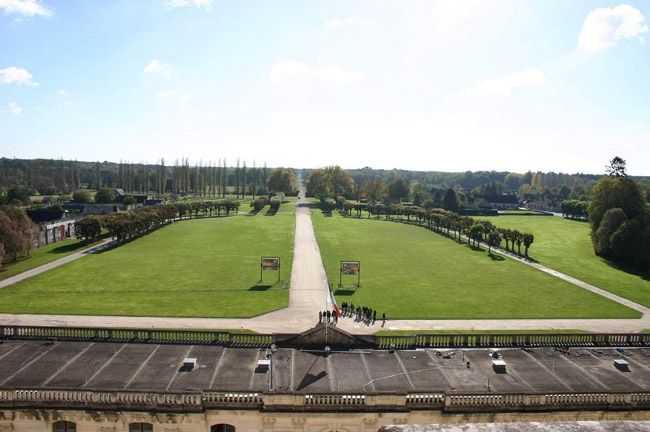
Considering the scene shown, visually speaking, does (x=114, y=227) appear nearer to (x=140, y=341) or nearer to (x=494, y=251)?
(x=140, y=341)

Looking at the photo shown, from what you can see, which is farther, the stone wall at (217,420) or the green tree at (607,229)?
the green tree at (607,229)

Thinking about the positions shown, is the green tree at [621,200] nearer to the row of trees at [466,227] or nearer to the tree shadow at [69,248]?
the row of trees at [466,227]

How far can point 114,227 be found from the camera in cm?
8112

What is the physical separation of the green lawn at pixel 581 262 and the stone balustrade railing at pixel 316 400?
42946 millimetres

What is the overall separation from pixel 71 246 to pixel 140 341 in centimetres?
6593

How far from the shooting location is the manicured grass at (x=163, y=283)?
45.1 m

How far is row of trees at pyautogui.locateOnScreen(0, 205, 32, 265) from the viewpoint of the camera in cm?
6356

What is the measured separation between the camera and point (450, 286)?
5734 centimetres

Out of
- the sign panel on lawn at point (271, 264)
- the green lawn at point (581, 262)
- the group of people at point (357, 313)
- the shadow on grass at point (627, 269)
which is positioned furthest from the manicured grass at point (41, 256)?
the shadow on grass at point (627, 269)

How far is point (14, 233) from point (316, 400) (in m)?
66.4

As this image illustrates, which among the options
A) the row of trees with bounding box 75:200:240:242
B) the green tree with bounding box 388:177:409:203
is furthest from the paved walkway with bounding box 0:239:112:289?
the green tree with bounding box 388:177:409:203

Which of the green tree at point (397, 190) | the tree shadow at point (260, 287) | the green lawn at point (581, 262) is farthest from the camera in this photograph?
the green tree at point (397, 190)

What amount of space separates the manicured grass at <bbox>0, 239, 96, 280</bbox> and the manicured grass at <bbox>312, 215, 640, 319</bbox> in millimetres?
44930

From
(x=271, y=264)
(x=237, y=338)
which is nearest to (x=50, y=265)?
(x=271, y=264)
